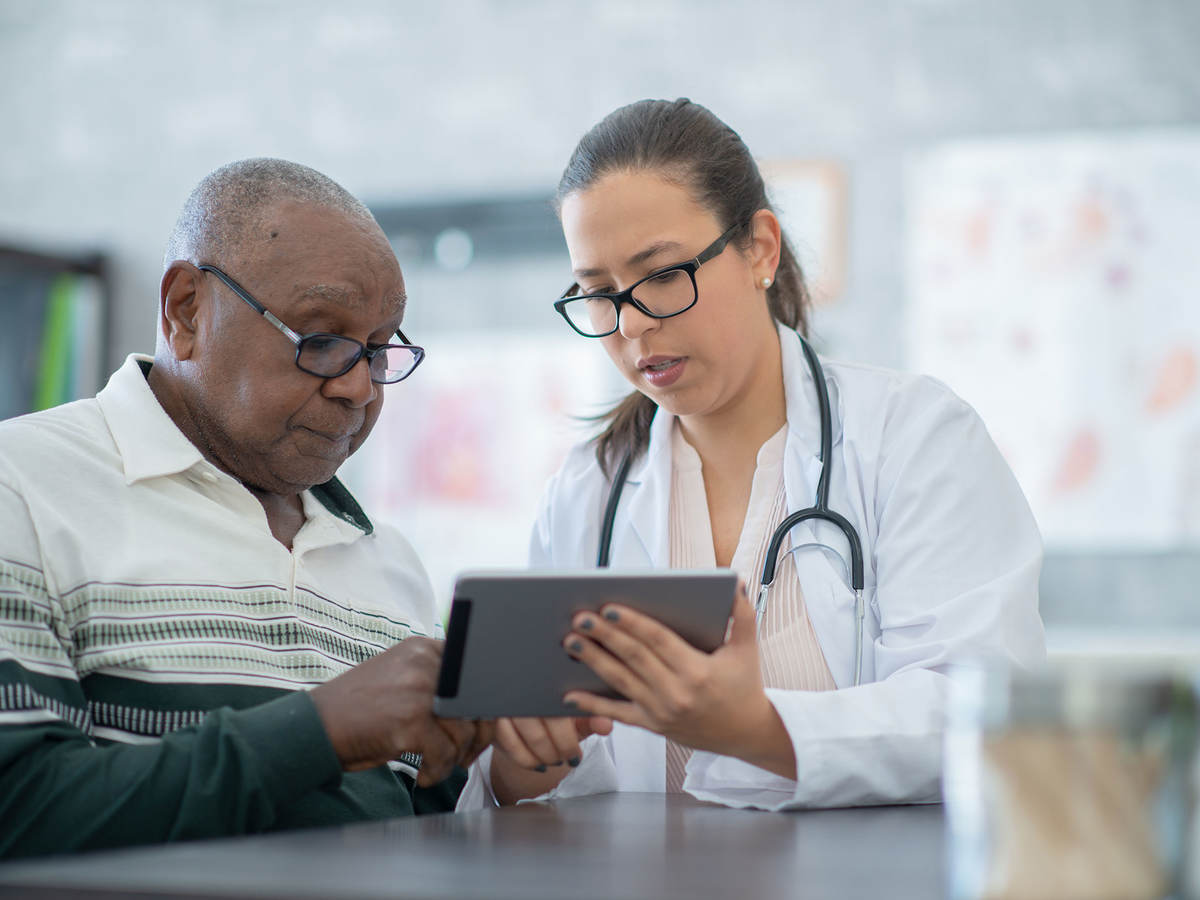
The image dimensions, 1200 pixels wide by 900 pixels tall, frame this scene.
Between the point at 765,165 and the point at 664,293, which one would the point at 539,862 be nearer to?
the point at 664,293

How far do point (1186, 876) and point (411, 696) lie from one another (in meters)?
0.73

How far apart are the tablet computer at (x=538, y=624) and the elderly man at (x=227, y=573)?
→ 0.05 metres

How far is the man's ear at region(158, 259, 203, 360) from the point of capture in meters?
1.45

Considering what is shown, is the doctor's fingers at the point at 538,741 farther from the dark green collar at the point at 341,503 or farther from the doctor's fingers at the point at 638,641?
the dark green collar at the point at 341,503

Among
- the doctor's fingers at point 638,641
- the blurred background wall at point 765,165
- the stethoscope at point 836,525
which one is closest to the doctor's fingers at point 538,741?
the doctor's fingers at point 638,641

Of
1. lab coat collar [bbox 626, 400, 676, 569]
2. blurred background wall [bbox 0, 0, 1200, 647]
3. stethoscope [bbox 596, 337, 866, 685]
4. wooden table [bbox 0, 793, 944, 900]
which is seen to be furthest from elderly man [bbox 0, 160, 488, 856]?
blurred background wall [bbox 0, 0, 1200, 647]

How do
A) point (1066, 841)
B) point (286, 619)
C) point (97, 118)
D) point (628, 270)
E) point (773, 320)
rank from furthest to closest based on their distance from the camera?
point (97, 118)
point (773, 320)
point (628, 270)
point (286, 619)
point (1066, 841)

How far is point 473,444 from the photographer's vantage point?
4211 millimetres

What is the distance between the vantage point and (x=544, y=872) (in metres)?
0.84

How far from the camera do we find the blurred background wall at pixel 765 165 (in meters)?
3.57

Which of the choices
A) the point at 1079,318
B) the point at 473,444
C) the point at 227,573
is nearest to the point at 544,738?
the point at 227,573

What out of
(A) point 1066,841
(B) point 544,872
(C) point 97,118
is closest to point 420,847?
(B) point 544,872

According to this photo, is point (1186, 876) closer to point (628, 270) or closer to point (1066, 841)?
point (1066, 841)

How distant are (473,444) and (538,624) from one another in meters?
3.11
